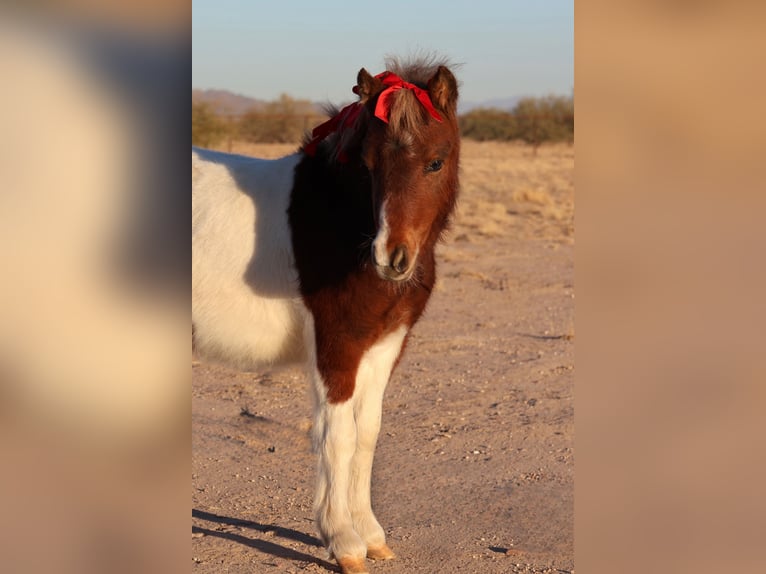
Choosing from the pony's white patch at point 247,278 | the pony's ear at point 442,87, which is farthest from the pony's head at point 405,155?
the pony's white patch at point 247,278

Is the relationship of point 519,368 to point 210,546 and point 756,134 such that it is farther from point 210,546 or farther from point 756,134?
point 756,134

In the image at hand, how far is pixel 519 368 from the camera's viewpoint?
7281 millimetres

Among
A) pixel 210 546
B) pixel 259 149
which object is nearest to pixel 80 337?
pixel 210 546

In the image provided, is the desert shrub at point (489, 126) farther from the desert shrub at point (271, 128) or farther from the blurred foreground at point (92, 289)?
the blurred foreground at point (92, 289)

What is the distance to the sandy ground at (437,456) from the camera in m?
4.11

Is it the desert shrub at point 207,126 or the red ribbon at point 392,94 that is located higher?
the desert shrub at point 207,126

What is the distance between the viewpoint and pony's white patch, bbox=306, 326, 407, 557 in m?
3.74

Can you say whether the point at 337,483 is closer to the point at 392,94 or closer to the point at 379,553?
the point at 379,553

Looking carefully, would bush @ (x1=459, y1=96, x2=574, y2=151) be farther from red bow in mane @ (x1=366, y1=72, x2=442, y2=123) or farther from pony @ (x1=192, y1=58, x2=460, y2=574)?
red bow in mane @ (x1=366, y1=72, x2=442, y2=123)

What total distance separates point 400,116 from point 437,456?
2717mm

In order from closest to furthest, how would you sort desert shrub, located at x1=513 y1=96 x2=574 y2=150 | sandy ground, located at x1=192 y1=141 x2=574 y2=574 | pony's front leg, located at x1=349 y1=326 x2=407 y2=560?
pony's front leg, located at x1=349 y1=326 x2=407 y2=560
sandy ground, located at x1=192 y1=141 x2=574 y2=574
desert shrub, located at x1=513 y1=96 x2=574 y2=150

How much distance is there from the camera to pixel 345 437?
3.75 m

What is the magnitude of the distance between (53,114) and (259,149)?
30807mm

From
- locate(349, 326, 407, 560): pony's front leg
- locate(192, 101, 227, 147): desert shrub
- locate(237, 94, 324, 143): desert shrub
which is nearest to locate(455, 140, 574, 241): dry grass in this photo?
locate(349, 326, 407, 560): pony's front leg
